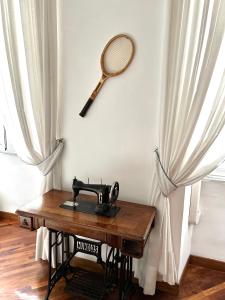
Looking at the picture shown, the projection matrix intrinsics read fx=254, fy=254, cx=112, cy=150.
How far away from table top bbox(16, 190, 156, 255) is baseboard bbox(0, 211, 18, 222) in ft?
4.25

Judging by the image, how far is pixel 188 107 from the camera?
156 cm

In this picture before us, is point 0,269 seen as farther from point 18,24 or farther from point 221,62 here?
point 221,62

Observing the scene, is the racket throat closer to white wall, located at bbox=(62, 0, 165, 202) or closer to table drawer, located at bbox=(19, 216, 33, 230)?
white wall, located at bbox=(62, 0, 165, 202)

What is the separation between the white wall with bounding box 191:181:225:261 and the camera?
7.08ft

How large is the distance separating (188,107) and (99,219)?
0.89m

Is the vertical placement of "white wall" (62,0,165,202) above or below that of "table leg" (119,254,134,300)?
above

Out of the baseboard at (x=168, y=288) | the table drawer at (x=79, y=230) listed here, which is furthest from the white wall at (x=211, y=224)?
the table drawer at (x=79, y=230)

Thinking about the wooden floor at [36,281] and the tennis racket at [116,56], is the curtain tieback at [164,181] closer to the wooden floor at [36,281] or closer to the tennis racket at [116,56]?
the tennis racket at [116,56]

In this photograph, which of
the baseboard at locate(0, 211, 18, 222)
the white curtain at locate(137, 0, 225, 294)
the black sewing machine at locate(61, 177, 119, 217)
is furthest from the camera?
the baseboard at locate(0, 211, 18, 222)

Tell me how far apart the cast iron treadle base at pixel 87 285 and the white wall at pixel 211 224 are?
92 centimetres

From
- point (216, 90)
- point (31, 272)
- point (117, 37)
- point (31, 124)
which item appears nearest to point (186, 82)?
point (216, 90)

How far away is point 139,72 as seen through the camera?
174cm

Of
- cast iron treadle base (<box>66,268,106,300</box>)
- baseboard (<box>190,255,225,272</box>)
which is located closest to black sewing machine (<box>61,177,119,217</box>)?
cast iron treadle base (<box>66,268,106,300</box>)

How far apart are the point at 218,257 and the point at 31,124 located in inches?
77.8
